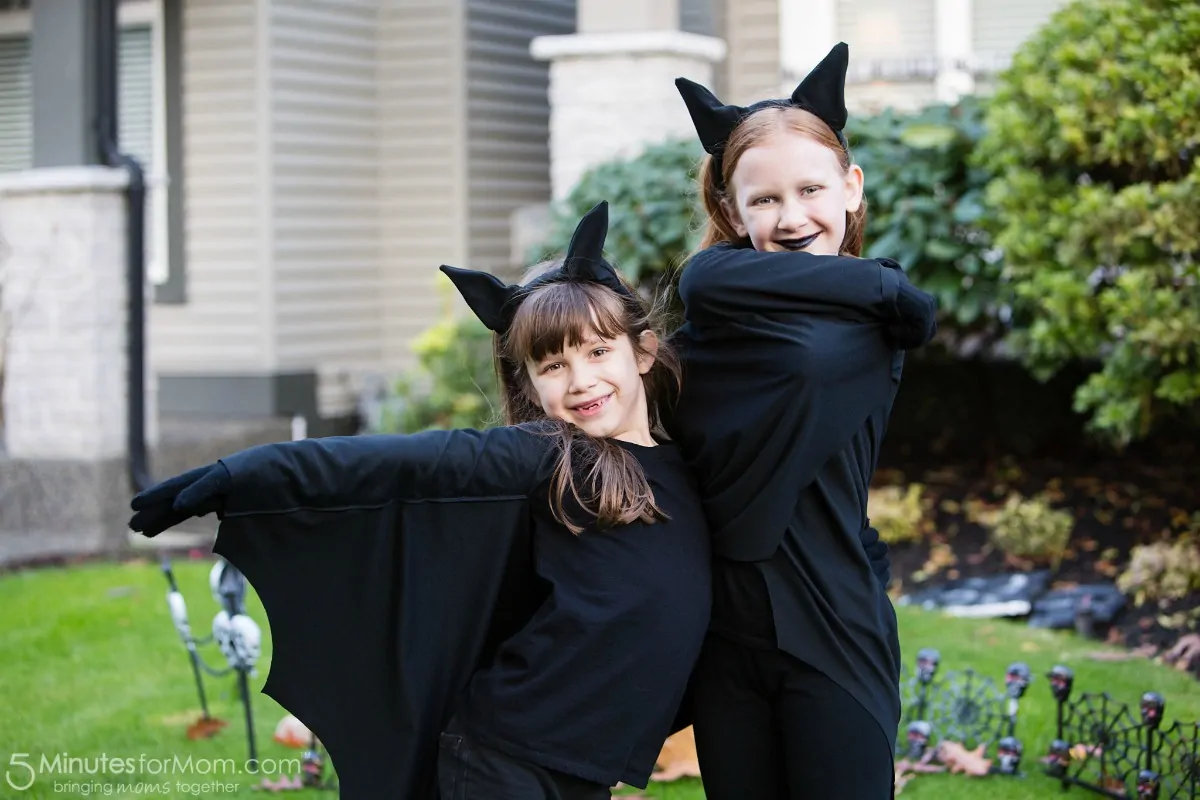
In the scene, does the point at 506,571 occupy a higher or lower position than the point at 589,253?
lower

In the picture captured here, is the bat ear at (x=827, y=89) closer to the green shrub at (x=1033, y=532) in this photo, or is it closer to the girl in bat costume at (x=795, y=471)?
the girl in bat costume at (x=795, y=471)

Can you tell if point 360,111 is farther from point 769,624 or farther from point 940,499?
point 769,624

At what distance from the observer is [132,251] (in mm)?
7945

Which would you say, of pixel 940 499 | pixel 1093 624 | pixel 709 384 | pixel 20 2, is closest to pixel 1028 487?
pixel 940 499

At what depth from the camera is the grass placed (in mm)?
4046

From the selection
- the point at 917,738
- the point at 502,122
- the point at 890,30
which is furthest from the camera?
the point at 502,122

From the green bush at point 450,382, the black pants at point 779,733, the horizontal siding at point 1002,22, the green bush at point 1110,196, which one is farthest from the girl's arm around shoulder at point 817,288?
the horizontal siding at point 1002,22

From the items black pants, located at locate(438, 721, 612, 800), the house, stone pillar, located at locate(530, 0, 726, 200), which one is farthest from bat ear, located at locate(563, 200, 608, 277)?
the house

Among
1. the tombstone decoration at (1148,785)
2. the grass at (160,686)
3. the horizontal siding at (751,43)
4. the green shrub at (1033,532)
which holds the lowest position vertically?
the grass at (160,686)

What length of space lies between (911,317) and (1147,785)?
5.71 ft

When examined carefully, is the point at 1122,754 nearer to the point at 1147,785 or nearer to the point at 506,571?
the point at 1147,785

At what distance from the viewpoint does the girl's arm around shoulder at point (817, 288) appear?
8.08ft

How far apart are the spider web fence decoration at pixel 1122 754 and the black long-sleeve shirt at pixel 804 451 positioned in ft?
4.61

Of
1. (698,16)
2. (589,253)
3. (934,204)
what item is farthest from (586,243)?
(698,16)
